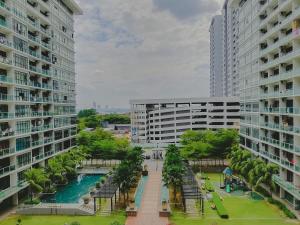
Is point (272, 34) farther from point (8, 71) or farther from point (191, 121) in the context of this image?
point (191, 121)

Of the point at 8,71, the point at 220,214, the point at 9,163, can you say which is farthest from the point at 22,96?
the point at 220,214

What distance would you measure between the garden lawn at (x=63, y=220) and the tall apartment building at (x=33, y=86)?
124 inches

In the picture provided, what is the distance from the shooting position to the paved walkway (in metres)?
35.3

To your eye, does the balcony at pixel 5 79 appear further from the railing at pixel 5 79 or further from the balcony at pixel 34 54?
the balcony at pixel 34 54

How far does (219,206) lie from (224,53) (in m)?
125

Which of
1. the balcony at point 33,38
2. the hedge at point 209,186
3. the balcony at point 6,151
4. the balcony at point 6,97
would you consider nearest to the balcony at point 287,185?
the hedge at point 209,186

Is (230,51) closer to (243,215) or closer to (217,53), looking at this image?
(217,53)

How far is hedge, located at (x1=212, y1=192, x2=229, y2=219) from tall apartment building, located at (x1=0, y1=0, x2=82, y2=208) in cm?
2342

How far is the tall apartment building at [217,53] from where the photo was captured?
158 meters

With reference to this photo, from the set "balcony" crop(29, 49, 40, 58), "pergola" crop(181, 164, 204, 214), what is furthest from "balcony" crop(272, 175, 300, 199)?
"balcony" crop(29, 49, 40, 58)

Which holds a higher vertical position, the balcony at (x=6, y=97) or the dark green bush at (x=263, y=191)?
the balcony at (x=6, y=97)

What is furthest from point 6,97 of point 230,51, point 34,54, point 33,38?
point 230,51

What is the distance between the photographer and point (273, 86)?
47031 mm

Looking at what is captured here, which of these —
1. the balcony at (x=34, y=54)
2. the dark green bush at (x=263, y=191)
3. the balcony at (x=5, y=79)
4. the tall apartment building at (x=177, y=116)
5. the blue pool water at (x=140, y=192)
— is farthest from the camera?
the tall apartment building at (x=177, y=116)
